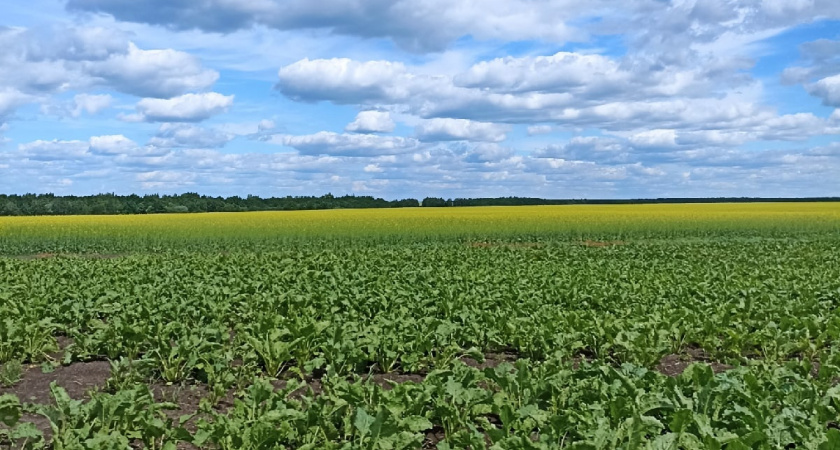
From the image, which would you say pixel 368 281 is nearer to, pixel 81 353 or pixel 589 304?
pixel 589 304

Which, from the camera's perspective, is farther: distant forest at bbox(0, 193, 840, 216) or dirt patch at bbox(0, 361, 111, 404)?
distant forest at bbox(0, 193, 840, 216)

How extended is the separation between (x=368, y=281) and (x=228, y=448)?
28.1ft

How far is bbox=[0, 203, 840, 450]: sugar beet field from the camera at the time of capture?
512cm

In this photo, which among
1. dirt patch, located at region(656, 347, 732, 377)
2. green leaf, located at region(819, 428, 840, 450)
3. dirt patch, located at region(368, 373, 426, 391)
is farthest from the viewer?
dirt patch, located at region(656, 347, 732, 377)

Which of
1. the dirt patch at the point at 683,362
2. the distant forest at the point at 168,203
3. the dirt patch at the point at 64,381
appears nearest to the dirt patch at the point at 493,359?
the dirt patch at the point at 683,362

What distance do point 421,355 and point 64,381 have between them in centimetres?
395

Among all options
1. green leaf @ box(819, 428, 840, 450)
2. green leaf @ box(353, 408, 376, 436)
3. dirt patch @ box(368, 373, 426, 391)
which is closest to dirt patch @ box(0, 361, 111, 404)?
dirt patch @ box(368, 373, 426, 391)

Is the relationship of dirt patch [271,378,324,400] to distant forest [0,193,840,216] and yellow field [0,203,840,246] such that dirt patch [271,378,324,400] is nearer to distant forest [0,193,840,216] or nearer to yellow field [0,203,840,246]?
yellow field [0,203,840,246]

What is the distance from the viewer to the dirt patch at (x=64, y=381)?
23.4ft

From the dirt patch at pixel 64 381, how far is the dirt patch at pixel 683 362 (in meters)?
6.34

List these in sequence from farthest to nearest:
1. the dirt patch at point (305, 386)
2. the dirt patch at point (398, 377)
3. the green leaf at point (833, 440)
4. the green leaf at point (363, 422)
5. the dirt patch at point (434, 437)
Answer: the dirt patch at point (398, 377), the dirt patch at point (305, 386), the dirt patch at point (434, 437), the green leaf at point (363, 422), the green leaf at point (833, 440)

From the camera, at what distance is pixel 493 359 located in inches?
339

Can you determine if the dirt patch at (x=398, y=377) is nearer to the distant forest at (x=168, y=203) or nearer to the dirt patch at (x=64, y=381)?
the dirt patch at (x=64, y=381)

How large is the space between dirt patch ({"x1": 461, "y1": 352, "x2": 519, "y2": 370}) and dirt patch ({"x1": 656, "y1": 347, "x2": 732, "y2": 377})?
5.71ft
